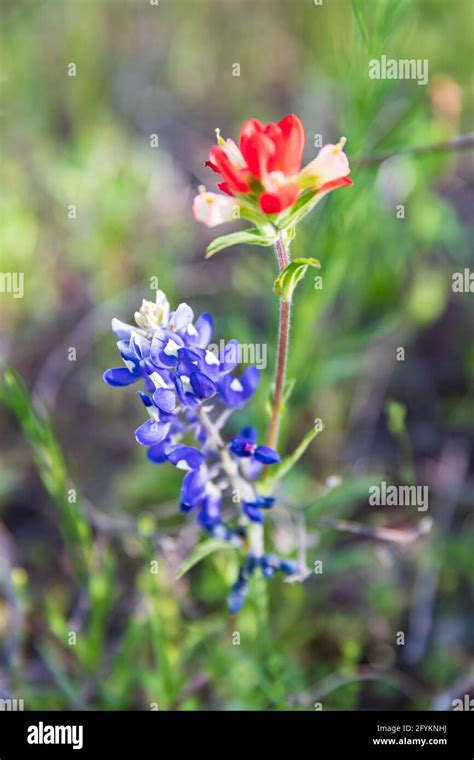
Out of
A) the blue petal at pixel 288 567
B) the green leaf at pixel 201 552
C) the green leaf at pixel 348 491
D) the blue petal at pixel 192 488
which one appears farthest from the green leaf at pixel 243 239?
the green leaf at pixel 348 491

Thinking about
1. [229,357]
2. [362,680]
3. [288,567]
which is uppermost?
[229,357]

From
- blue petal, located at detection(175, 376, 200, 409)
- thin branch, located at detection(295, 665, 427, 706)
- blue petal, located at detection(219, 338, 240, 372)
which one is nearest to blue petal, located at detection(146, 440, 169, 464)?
blue petal, located at detection(175, 376, 200, 409)

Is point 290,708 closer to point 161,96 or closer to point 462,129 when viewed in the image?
point 462,129

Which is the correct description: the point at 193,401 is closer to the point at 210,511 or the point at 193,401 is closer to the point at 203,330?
the point at 203,330

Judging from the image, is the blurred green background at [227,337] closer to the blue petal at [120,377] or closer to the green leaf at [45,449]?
the green leaf at [45,449]

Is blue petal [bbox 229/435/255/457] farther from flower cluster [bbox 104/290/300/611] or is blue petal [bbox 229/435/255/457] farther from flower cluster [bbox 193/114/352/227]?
flower cluster [bbox 193/114/352/227]

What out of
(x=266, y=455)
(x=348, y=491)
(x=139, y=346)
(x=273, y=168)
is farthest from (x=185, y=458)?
(x=348, y=491)
